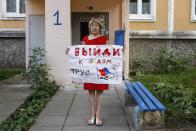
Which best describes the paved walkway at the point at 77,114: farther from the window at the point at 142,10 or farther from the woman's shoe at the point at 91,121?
the window at the point at 142,10

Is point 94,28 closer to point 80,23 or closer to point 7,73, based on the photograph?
point 80,23

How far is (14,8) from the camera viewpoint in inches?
774

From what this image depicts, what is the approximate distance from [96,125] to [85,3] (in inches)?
333

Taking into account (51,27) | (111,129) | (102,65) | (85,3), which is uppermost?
(85,3)

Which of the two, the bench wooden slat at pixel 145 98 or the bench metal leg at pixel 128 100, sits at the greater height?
the bench wooden slat at pixel 145 98

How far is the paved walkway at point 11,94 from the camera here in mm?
9166

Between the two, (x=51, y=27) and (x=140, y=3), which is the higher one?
(x=140, y=3)

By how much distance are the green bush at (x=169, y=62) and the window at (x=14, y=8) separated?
613 centimetres

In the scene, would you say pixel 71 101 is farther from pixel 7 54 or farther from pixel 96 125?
pixel 7 54

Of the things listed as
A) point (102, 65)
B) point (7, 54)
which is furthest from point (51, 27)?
point (7, 54)

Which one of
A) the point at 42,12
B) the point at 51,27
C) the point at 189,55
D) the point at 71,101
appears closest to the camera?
the point at 71,101

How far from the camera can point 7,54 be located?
1927cm

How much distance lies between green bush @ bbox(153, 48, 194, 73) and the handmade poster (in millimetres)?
9450

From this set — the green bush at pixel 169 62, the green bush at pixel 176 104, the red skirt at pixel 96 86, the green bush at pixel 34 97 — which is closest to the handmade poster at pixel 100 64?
the red skirt at pixel 96 86
